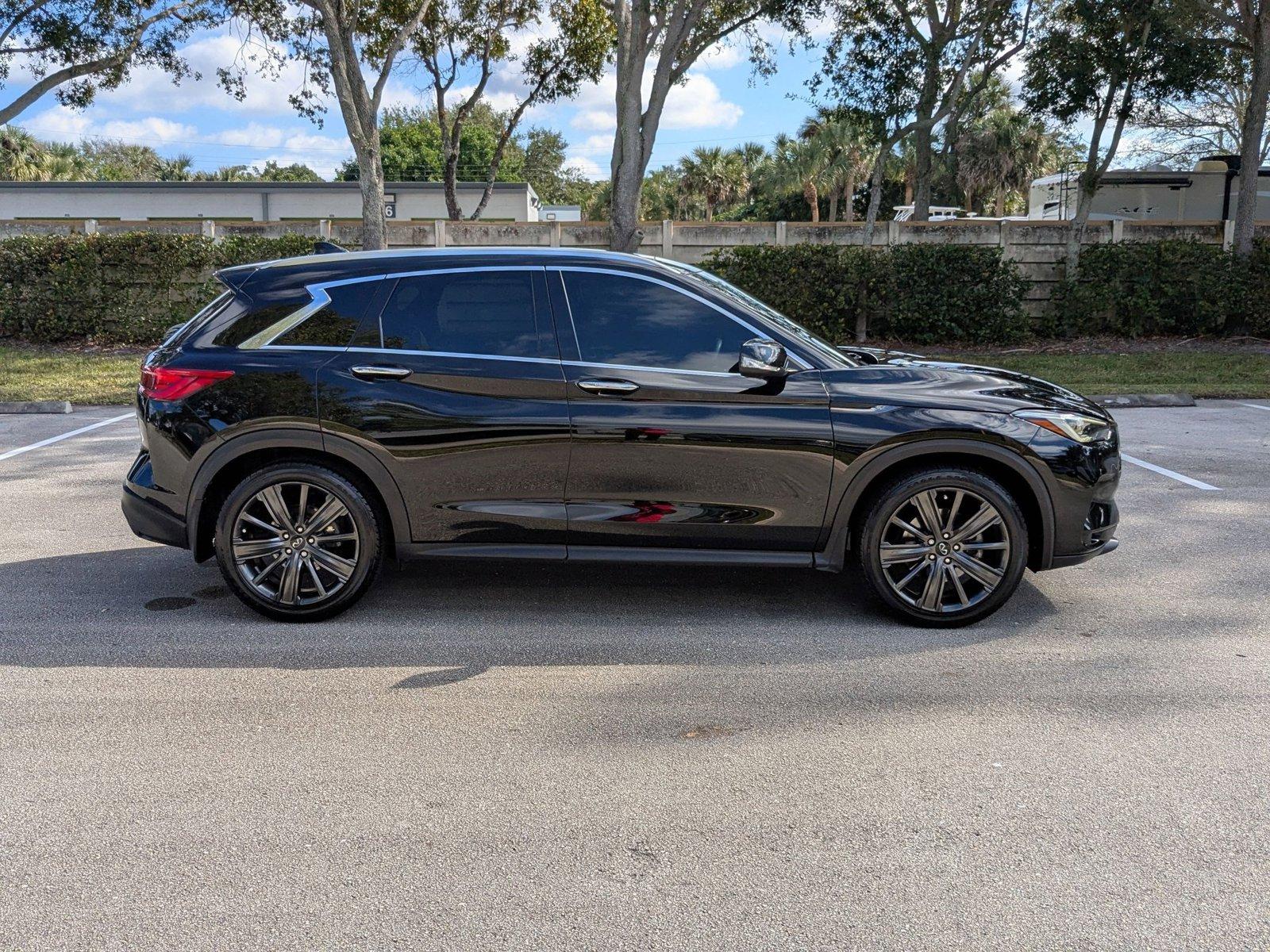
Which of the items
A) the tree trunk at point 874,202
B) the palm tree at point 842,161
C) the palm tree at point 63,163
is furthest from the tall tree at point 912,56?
the palm tree at point 63,163

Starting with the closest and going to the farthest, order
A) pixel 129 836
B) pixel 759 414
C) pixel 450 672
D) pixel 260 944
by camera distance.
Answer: pixel 260 944 < pixel 129 836 < pixel 450 672 < pixel 759 414

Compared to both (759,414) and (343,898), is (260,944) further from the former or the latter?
(759,414)

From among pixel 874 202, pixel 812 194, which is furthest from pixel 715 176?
pixel 874 202

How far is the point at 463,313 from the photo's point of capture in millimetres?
5051

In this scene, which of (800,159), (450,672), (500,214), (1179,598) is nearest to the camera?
(450,672)

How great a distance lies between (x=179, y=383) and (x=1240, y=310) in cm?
1671

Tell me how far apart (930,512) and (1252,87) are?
15.8 meters

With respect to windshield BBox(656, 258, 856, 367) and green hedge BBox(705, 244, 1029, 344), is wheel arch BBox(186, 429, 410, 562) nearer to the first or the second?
windshield BBox(656, 258, 856, 367)

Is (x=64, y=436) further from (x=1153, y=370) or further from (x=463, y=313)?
(x=1153, y=370)

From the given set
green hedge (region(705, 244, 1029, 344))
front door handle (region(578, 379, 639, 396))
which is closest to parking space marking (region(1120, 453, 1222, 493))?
front door handle (region(578, 379, 639, 396))

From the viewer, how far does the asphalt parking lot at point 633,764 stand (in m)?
2.80

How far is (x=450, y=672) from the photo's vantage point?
4477 millimetres

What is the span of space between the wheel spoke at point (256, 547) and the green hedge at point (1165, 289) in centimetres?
1495

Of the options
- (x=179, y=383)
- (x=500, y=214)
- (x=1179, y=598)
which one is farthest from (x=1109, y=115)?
(x=500, y=214)
